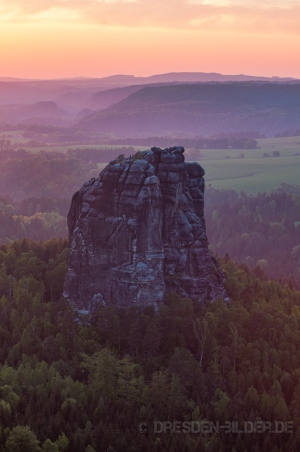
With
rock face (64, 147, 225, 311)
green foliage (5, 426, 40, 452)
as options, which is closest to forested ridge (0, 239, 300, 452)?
green foliage (5, 426, 40, 452)

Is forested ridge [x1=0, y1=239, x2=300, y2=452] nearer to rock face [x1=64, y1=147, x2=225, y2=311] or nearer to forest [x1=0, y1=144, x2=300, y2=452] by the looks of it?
forest [x1=0, y1=144, x2=300, y2=452]

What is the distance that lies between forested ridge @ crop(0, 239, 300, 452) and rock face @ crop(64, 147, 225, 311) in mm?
2296

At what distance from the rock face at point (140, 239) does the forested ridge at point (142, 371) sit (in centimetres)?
230

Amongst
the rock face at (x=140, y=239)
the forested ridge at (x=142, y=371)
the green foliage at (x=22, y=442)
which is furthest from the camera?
the rock face at (x=140, y=239)

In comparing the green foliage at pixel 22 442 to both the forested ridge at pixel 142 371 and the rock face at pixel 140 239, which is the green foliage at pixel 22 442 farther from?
the rock face at pixel 140 239

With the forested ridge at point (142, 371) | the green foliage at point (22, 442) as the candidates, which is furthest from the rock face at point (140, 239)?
the green foliage at point (22, 442)

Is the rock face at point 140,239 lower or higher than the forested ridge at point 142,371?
higher

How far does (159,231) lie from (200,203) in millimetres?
9475

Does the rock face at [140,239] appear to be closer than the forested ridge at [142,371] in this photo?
No

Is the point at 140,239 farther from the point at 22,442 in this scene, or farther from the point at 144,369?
the point at 22,442

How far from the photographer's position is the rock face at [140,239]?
82.4 metres

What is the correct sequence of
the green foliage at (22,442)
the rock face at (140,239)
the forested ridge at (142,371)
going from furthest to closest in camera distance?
the rock face at (140,239) → the forested ridge at (142,371) → the green foliage at (22,442)

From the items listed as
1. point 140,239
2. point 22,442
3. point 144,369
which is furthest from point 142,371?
point 22,442

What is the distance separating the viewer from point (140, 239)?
270ft
